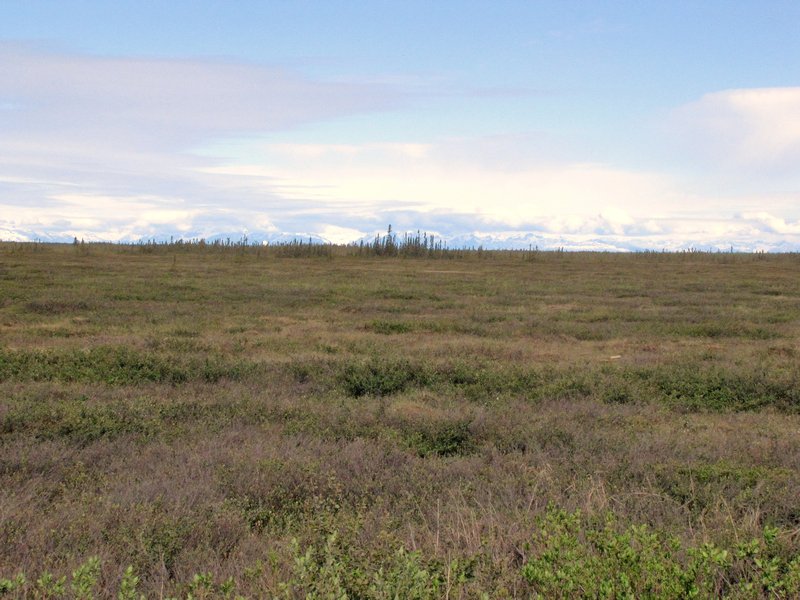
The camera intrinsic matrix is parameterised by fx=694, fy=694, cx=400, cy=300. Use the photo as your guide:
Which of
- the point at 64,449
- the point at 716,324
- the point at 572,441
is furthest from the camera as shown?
the point at 716,324

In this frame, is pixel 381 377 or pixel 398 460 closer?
pixel 398 460

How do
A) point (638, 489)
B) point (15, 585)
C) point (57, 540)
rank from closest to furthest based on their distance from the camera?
point (15, 585), point (57, 540), point (638, 489)

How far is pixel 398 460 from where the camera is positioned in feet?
20.4

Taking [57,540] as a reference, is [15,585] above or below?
above

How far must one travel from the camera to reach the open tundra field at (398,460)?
355 cm

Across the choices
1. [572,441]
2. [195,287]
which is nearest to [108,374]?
[572,441]

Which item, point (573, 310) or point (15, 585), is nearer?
point (15, 585)

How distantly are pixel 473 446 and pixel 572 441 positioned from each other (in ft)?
3.18

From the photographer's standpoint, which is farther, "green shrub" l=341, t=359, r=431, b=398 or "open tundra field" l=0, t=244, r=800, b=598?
"green shrub" l=341, t=359, r=431, b=398

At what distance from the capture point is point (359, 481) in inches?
220

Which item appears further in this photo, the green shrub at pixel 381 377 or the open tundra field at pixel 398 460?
the green shrub at pixel 381 377

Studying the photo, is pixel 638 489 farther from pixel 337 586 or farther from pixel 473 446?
pixel 337 586

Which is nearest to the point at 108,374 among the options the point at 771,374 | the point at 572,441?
the point at 572,441

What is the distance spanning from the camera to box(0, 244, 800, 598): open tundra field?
3555mm
